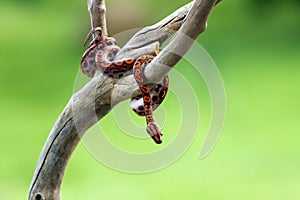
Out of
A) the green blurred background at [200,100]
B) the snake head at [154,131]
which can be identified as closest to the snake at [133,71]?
the snake head at [154,131]

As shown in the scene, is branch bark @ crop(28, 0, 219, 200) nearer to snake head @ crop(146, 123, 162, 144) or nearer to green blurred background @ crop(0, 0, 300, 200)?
snake head @ crop(146, 123, 162, 144)

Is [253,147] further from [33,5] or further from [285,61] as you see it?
[33,5]

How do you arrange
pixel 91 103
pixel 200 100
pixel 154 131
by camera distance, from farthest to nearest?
pixel 200 100 → pixel 91 103 → pixel 154 131

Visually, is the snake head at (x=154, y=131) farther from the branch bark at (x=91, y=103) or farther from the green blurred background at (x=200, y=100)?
the green blurred background at (x=200, y=100)

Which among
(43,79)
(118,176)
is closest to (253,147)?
(118,176)

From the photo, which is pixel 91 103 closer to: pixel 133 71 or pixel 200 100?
pixel 133 71

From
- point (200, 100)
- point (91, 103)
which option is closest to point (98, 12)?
point (91, 103)

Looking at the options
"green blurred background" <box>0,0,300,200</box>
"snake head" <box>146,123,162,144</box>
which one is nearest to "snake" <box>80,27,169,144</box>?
"snake head" <box>146,123,162,144</box>
